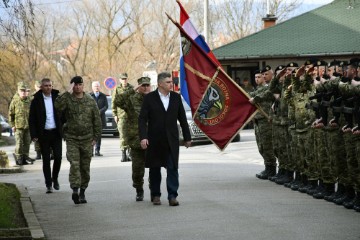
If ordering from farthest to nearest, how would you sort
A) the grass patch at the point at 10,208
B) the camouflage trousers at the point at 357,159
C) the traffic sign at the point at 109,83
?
the traffic sign at the point at 109,83 → the camouflage trousers at the point at 357,159 → the grass patch at the point at 10,208

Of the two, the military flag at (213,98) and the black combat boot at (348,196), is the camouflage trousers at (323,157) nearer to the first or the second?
the black combat boot at (348,196)

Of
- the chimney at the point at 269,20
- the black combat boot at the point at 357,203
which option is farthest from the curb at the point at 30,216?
the chimney at the point at 269,20

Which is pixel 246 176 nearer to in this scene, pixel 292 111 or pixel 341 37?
pixel 292 111

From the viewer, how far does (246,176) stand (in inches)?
738

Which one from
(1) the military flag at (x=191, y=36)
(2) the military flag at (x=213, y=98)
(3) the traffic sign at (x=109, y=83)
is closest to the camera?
(2) the military flag at (x=213, y=98)

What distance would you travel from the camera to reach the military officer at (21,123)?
79.8 ft

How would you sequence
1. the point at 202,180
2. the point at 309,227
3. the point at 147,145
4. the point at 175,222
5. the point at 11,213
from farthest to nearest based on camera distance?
the point at 202,180, the point at 147,145, the point at 11,213, the point at 175,222, the point at 309,227

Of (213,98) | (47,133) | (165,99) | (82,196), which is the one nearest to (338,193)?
(165,99)

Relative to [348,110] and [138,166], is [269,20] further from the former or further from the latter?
[348,110]

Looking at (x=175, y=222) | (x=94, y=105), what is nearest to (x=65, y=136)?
(x=94, y=105)

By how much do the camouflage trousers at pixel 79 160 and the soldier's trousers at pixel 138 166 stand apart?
2.35 feet

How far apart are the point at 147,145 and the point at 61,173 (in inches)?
264

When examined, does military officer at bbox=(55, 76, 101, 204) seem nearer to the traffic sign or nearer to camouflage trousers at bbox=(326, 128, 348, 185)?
camouflage trousers at bbox=(326, 128, 348, 185)

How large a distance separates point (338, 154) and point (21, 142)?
12151 millimetres
